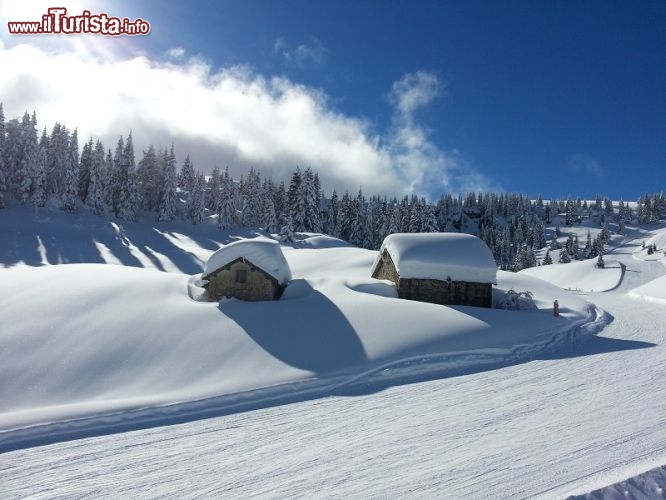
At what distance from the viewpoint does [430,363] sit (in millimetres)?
12914

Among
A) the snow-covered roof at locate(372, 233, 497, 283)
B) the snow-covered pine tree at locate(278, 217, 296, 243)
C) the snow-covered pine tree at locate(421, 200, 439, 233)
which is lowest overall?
the snow-covered roof at locate(372, 233, 497, 283)

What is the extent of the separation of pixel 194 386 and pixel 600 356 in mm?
13880

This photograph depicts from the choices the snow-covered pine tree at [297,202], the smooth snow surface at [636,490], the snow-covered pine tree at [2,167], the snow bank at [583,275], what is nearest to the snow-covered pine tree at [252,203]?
the snow-covered pine tree at [297,202]

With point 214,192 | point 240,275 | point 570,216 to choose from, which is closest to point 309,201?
point 214,192

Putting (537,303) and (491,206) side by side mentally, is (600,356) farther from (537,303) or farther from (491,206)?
(491,206)

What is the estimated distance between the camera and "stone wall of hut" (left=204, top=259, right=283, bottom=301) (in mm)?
19766

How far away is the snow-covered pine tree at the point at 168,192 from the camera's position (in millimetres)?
66188

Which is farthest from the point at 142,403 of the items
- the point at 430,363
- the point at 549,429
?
the point at 549,429

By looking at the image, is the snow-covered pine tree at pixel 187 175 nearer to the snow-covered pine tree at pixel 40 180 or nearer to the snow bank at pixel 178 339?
the snow-covered pine tree at pixel 40 180

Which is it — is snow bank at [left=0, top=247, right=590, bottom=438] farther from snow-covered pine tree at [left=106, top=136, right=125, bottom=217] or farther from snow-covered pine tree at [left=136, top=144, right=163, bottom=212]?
snow-covered pine tree at [left=136, top=144, right=163, bottom=212]

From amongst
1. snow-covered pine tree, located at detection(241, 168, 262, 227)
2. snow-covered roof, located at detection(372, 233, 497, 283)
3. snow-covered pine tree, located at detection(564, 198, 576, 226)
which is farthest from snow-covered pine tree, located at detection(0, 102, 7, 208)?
snow-covered pine tree, located at detection(564, 198, 576, 226)

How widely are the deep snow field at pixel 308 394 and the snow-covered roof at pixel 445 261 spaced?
4408 mm

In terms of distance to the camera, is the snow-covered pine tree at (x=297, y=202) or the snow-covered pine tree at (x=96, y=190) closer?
the snow-covered pine tree at (x=96, y=190)

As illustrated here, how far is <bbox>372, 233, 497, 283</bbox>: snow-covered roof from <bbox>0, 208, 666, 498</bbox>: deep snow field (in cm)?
441
